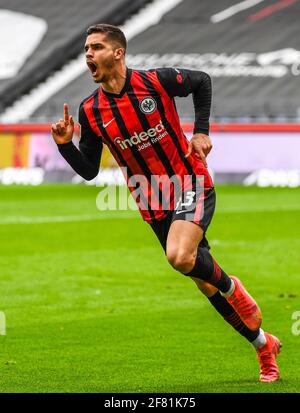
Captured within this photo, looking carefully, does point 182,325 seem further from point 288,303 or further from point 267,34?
point 267,34

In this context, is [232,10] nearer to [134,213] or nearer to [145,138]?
[134,213]

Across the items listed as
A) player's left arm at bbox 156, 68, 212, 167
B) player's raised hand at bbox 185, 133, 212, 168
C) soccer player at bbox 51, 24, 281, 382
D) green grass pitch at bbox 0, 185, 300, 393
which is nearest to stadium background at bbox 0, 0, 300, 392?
green grass pitch at bbox 0, 185, 300, 393

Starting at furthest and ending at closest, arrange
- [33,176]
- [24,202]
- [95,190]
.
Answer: [33,176] < [95,190] < [24,202]

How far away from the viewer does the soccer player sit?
23.9ft

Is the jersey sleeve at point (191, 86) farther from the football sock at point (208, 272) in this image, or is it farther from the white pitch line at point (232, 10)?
the white pitch line at point (232, 10)

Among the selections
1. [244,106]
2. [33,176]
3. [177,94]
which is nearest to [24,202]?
[33,176]

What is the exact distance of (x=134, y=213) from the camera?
72.0ft

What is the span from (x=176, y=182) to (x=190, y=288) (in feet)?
15.7

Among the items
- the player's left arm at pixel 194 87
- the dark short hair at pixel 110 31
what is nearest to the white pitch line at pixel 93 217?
the player's left arm at pixel 194 87

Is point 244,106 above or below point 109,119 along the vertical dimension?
below

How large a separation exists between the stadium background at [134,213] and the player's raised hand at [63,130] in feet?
5.08

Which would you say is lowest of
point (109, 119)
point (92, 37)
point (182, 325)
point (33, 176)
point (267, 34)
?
point (33, 176)

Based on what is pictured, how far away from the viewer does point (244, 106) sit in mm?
32594

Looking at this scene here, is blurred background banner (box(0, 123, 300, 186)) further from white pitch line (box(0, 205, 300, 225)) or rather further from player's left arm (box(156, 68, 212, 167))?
player's left arm (box(156, 68, 212, 167))
